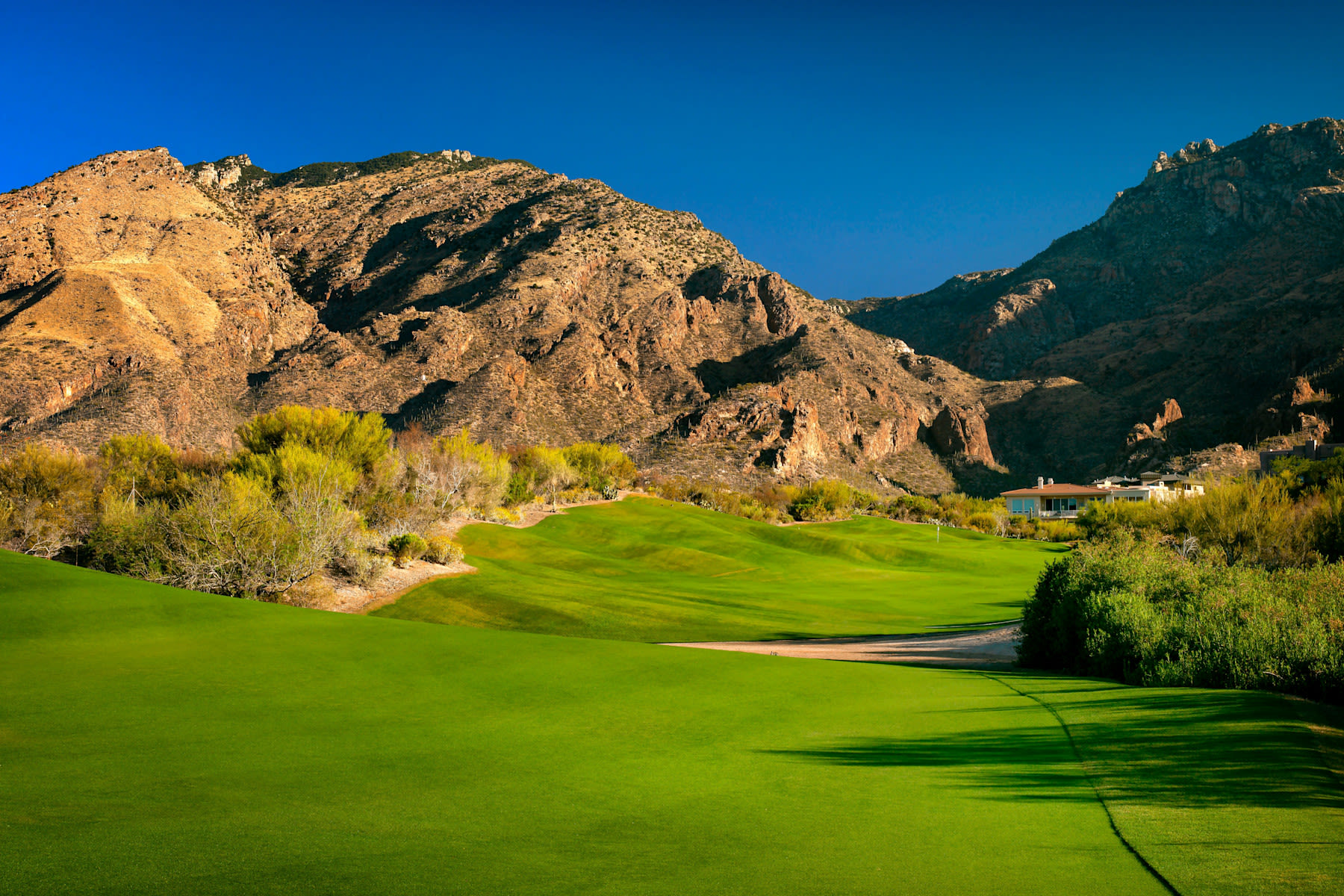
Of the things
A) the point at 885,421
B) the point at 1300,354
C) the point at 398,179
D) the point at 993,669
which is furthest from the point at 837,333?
the point at 993,669

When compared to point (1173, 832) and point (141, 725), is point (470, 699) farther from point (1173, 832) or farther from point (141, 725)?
point (1173, 832)

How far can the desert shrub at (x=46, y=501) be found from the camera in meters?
27.9

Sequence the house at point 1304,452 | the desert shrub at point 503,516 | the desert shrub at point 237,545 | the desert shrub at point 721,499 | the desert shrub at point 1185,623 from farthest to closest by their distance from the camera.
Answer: the house at point 1304,452
the desert shrub at point 721,499
the desert shrub at point 503,516
the desert shrub at point 237,545
the desert shrub at point 1185,623

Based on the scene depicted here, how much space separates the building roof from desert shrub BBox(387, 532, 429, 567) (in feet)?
261

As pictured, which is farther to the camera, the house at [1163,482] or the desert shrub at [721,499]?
the house at [1163,482]

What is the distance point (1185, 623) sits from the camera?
1285 cm

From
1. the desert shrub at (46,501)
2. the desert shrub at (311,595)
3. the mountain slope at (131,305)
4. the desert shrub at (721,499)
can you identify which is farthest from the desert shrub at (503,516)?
the mountain slope at (131,305)

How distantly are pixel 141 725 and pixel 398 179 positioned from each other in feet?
492

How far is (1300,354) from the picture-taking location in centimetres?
9812

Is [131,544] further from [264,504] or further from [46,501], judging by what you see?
[46,501]

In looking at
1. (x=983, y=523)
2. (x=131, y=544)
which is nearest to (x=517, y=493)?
(x=131, y=544)

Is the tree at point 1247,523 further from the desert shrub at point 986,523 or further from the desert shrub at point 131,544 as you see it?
the desert shrub at point 986,523

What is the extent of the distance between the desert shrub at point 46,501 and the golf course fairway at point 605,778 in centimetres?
1873

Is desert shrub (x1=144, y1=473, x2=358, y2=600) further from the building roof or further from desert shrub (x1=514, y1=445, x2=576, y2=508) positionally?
the building roof
